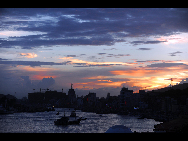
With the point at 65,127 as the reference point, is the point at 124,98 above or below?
above

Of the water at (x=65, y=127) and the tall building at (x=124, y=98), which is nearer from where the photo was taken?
the water at (x=65, y=127)

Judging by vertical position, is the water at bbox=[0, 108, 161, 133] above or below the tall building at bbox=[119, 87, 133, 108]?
below

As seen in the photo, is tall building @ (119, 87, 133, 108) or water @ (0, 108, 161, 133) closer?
water @ (0, 108, 161, 133)

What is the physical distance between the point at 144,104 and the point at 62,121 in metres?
73.9

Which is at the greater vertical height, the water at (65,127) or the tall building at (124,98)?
the tall building at (124,98)

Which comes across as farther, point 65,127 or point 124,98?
point 124,98
